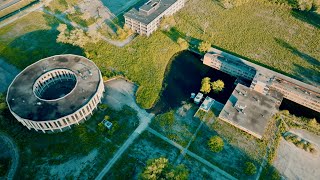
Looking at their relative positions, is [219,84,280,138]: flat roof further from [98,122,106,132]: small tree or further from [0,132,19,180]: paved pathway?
[0,132,19,180]: paved pathway

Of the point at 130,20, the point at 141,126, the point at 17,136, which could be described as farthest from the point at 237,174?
the point at 130,20

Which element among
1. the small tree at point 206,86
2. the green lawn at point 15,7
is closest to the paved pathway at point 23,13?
the green lawn at point 15,7

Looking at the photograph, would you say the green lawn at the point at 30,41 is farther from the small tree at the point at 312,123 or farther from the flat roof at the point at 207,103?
the small tree at the point at 312,123

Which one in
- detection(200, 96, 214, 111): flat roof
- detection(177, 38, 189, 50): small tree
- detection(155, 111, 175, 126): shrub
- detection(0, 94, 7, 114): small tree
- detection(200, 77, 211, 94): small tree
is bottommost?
detection(0, 94, 7, 114): small tree

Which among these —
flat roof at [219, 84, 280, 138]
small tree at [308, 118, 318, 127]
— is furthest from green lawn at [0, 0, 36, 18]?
small tree at [308, 118, 318, 127]

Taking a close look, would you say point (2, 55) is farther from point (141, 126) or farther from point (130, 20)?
point (141, 126)

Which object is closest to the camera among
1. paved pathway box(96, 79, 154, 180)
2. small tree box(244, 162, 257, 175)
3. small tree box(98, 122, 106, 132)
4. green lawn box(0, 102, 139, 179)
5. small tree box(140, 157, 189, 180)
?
small tree box(140, 157, 189, 180)

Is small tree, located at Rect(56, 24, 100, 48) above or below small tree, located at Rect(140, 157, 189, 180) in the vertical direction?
above
